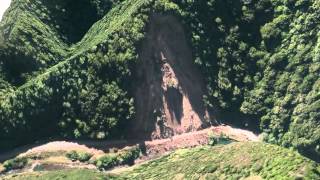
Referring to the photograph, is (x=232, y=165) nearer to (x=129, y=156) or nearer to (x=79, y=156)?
(x=129, y=156)

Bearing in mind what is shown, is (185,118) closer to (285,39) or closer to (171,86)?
(171,86)

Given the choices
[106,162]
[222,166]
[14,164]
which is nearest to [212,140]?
[222,166]

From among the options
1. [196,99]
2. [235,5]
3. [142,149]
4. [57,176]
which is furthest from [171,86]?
[57,176]

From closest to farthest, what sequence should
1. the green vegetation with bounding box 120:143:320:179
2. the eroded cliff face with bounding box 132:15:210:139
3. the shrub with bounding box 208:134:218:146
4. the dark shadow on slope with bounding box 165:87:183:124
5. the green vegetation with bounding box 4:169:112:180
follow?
the green vegetation with bounding box 120:143:320:179
the green vegetation with bounding box 4:169:112:180
the shrub with bounding box 208:134:218:146
the eroded cliff face with bounding box 132:15:210:139
the dark shadow on slope with bounding box 165:87:183:124

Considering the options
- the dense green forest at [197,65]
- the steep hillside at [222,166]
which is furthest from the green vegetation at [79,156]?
the steep hillside at [222,166]

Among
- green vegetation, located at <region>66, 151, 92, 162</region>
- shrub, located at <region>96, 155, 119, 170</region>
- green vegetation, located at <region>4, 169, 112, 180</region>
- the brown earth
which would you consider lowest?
green vegetation, located at <region>4, 169, 112, 180</region>

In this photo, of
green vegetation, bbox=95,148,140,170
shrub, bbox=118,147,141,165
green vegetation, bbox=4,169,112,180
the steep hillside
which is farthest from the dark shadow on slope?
green vegetation, bbox=4,169,112,180

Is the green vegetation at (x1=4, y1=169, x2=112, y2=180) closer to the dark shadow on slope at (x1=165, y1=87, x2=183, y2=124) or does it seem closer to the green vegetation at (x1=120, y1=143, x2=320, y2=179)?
the green vegetation at (x1=120, y1=143, x2=320, y2=179)

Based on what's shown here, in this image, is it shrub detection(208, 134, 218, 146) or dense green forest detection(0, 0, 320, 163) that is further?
shrub detection(208, 134, 218, 146)
